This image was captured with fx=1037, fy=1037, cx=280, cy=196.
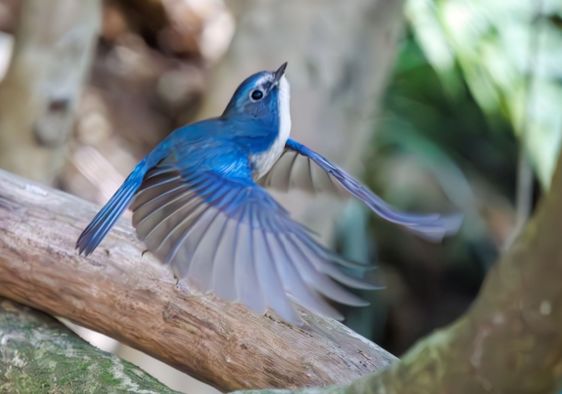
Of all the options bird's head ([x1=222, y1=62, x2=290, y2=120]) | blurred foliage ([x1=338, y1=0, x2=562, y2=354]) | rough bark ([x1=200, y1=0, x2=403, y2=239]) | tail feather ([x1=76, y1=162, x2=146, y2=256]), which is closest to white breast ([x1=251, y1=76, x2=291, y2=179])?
bird's head ([x1=222, y1=62, x2=290, y2=120])

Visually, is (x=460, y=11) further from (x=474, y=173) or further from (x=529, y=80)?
(x=474, y=173)

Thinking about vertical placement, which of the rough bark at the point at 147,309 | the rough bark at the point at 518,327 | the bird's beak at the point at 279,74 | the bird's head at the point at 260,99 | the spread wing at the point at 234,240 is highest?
the rough bark at the point at 518,327

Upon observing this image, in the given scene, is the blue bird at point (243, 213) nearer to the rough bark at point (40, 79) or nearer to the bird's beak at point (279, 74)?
the bird's beak at point (279, 74)

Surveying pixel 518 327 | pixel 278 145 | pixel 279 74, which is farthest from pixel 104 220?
pixel 518 327

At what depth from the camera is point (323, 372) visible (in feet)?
5.81

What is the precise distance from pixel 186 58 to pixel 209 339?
2763mm

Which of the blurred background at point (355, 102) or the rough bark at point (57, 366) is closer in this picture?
the rough bark at point (57, 366)

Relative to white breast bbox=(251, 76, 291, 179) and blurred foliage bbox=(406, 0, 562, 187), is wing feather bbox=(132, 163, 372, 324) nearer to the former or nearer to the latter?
white breast bbox=(251, 76, 291, 179)

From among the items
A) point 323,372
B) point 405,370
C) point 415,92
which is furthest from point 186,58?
point 405,370

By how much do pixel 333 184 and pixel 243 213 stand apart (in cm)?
52

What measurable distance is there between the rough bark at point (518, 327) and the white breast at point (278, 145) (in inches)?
38.6

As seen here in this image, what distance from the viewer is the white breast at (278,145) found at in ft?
6.90

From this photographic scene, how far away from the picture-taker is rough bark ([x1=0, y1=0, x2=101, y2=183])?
294 centimetres

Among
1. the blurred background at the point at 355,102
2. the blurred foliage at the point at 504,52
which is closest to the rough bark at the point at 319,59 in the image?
the blurred background at the point at 355,102
